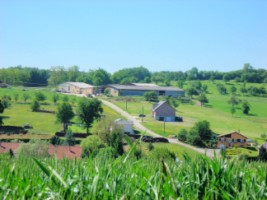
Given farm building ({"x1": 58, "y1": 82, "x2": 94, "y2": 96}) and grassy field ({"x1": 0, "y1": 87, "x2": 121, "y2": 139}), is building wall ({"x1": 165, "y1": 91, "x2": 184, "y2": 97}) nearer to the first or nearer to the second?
farm building ({"x1": 58, "y1": 82, "x2": 94, "y2": 96})

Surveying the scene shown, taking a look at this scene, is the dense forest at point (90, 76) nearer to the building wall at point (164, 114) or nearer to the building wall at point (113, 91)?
the building wall at point (113, 91)

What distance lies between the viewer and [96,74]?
543 feet

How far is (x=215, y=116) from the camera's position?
301 ft

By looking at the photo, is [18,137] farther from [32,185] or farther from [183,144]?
[32,185]

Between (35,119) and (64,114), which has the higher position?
(64,114)

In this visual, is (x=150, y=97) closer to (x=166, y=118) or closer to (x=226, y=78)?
(x=166, y=118)

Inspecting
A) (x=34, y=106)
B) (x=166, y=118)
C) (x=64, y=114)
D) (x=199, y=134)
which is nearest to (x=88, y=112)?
(x=64, y=114)

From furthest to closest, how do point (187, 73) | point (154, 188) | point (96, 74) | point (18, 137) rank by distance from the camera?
1. point (187, 73)
2. point (96, 74)
3. point (18, 137)
4. point (154, 188)

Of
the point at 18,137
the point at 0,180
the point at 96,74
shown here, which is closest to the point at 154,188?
the point at 0,180

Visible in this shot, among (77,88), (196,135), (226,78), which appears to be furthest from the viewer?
(226,78)

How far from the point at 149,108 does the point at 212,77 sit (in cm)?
8036

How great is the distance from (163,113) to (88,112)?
19.3 metres

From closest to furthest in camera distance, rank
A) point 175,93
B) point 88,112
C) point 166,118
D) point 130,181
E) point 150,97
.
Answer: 1. point 130,181
2. point 88,112
3. point 166,118
4. point 150,97
5. point 175,93

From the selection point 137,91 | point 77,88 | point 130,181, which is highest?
point 130,181
